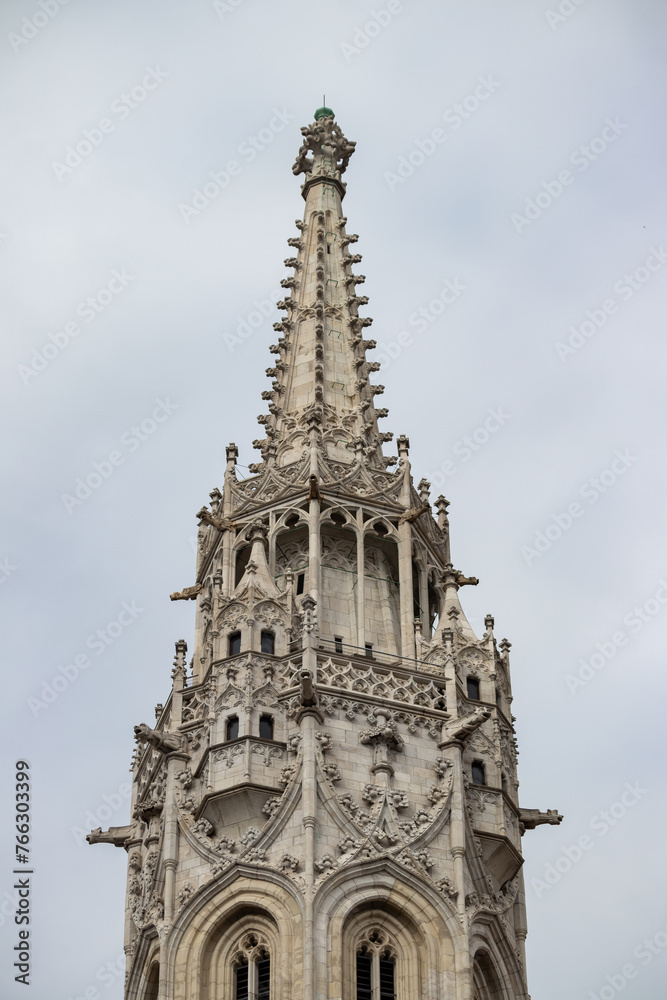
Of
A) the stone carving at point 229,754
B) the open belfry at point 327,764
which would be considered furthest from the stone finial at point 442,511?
the stone carving at point 229,754

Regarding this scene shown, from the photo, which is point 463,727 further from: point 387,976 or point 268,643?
point 387,976

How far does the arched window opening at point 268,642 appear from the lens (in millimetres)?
51219

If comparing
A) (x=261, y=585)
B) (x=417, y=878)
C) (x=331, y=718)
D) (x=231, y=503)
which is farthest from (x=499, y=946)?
(x=231, y=503)

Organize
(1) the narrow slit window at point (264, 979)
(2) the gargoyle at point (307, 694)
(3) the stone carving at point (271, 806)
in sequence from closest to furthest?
(1) the narrow slit window at point (264, 979), (3) the stone carving at point (271, 806), (2) the gargoyle at point (307, 694)

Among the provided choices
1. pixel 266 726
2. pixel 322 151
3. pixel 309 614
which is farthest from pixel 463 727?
pixel 322 151

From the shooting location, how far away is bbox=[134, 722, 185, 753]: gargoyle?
49.9 metres

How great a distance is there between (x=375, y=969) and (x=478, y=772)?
6890mm

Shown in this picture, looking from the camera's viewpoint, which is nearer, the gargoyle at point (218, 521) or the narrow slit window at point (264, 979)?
the narrow slit window at point (264, 979)

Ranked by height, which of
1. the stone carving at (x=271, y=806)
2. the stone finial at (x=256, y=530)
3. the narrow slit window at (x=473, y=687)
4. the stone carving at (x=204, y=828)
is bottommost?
the stone carving at (x=204, y=828)

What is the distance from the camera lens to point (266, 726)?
162ft

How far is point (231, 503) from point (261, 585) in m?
5.33

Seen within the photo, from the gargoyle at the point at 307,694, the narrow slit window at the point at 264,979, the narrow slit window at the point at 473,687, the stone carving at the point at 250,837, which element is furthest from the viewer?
the narrow slit window at the point at 473,687

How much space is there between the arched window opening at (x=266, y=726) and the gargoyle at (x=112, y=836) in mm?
6766

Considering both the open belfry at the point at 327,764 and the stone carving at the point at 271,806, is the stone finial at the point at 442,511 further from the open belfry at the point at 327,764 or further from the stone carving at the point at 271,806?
the stone carving at the point at 271,806
